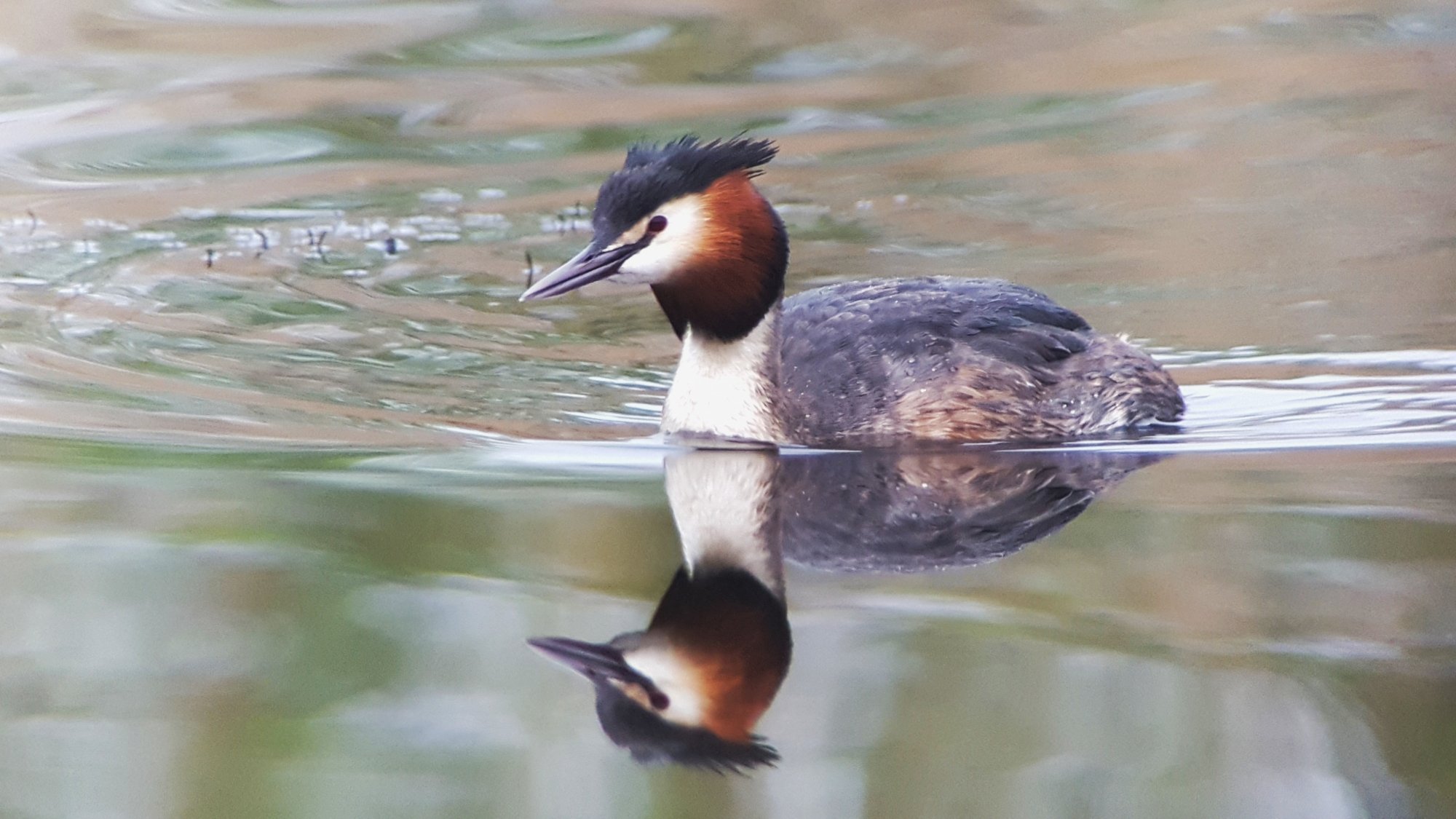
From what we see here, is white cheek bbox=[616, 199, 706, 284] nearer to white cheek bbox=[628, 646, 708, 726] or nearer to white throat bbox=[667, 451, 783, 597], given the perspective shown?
white throat bbox=[667, 451, 783, 597]

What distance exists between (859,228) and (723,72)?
2.40 meters

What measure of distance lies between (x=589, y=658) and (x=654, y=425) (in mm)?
2641

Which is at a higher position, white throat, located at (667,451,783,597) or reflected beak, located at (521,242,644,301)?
reflected beak, located at (521,242,644,301)

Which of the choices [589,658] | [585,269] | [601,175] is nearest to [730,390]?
[585,269]

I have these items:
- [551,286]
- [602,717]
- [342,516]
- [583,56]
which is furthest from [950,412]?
[583,56]

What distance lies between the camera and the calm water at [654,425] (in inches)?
131

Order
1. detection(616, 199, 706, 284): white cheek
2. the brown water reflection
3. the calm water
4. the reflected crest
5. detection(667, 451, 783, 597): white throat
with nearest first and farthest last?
the calm water → the reflected crest → detection(667, 451, 783, 597): white throat → detection(616, 199, 706, 284): white cheek → the brown water reflection

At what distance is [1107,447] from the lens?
5801 mm

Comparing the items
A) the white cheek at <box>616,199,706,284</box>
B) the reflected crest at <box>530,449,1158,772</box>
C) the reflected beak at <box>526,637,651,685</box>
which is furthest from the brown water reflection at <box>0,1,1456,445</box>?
the reflected beak at <box>526,637,651,685</box>

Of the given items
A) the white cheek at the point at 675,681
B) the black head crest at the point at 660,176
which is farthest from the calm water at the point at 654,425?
the black head crest at the point at 660,176

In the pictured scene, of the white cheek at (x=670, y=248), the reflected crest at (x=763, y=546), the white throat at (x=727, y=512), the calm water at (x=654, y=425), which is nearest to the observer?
the calm water at (x=654, y=425)

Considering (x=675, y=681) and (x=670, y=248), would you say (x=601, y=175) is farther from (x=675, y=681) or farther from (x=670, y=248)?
(x=675, y=681)

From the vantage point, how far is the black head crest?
5508 mm

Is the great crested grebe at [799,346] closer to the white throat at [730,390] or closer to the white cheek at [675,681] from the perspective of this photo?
the white throat at [730,390]
